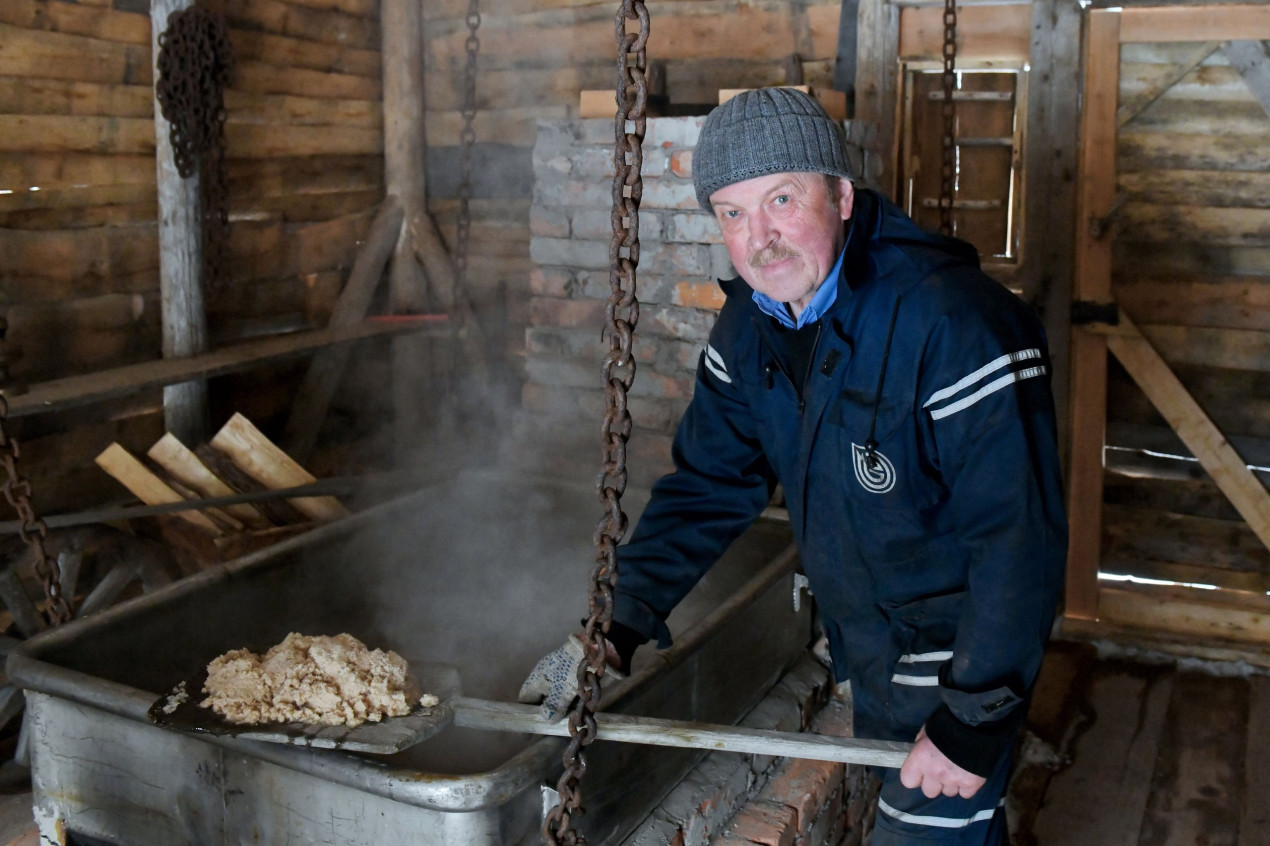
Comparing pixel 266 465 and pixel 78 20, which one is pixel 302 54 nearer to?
pixel 78 20

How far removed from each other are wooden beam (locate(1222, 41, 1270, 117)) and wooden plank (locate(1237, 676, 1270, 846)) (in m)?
2.01

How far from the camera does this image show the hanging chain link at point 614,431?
1.67m

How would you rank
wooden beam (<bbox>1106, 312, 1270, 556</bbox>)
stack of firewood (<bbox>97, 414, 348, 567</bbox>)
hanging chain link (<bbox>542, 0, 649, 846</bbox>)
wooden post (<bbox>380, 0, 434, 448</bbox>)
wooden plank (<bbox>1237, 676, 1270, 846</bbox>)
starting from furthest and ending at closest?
wooden post (<bbox>380, 0, 434, 448</bbox>)
wooden beam (<bbox>1106, 312, 1270, 556</bbox>)
stack of firewood (<bbox>97, 414, 348, 567</bbox>)
wooden plank (<bbox>1237, 676, 1270, 846</bbox>)
hanging chain link (<bbox>542, 0, 649, 846</bbox>)

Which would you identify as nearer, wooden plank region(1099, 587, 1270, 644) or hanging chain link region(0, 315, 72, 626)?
hanging chain link region(0, 315, 72, 626)

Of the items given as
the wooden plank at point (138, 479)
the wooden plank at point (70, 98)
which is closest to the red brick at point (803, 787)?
the wooden plank at point (138, 479)

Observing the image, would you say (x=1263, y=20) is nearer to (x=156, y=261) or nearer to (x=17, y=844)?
(x=156, y=261)

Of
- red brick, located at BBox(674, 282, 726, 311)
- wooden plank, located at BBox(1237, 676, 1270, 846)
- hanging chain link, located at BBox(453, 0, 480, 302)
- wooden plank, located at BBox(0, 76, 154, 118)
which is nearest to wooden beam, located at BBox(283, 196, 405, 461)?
hanging chain link, located at BBox(453, 0, 480, 302)

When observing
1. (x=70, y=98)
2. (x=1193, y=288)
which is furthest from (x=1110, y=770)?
(x=70, y=98)

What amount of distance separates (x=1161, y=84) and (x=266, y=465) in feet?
10.9

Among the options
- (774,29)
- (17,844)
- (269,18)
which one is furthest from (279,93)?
(17,844)

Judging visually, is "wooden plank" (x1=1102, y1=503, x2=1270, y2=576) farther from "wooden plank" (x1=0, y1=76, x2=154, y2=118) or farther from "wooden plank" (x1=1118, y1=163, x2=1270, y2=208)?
"wooden plank" (x1=0, y1=76, x2=154, y2=118)

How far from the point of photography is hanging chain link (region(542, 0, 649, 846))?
65.8 inches

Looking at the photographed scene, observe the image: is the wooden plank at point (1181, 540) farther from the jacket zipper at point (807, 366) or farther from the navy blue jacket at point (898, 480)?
the jacket zipper at point (807, 366)

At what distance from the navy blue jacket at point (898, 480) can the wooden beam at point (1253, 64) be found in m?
2.41
